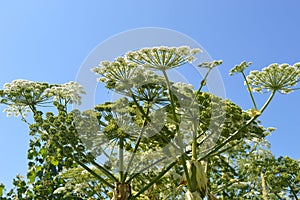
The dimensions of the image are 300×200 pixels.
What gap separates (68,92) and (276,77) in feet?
13.0

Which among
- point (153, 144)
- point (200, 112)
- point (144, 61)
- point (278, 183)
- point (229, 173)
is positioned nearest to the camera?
point (144, 61)

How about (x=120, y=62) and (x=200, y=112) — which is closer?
(x=120, y=62)

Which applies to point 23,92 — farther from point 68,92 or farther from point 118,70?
point 118,70

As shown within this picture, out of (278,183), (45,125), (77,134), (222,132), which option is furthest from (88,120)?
(278,183)

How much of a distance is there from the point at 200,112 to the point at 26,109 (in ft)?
12.9

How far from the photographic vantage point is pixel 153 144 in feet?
26.1

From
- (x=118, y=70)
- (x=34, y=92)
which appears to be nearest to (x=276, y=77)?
(x=118, y=70)

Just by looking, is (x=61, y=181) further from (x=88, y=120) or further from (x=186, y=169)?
(x=186, y=169)

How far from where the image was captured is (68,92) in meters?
7.28

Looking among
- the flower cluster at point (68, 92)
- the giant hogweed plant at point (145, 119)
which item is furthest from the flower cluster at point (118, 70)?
the flower cluster at point (68, 92)

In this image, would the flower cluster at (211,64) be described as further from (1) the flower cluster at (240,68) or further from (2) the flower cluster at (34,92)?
(2) the flower cluster at (34,92)

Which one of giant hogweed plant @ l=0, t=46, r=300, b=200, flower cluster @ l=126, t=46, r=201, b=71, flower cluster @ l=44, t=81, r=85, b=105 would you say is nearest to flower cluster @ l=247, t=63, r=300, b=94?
giant hogweed plant @ l=0, t=46, r=300, b=200

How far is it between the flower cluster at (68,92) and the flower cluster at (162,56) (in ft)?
5.82

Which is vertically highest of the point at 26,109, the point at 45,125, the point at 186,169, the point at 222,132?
the point at 26,109
